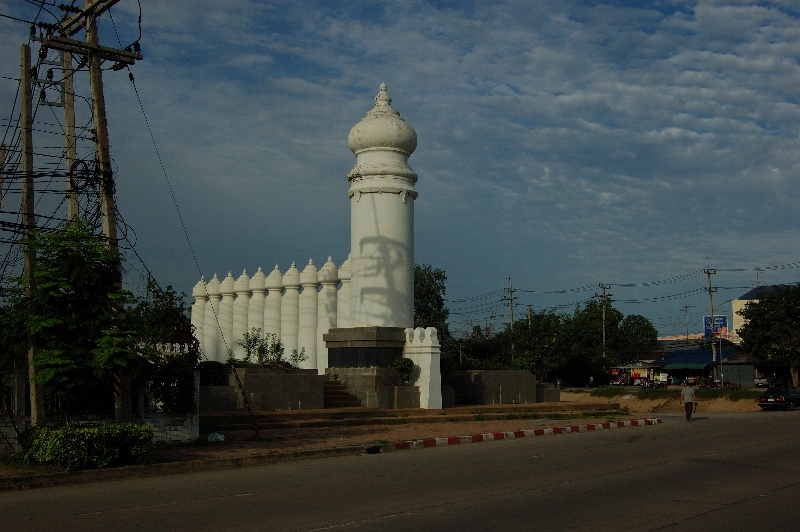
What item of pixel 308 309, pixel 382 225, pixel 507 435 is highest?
pixel 382 225

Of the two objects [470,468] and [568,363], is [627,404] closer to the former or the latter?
[568,363]

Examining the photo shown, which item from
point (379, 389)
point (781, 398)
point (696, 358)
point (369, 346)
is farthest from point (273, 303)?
point (696, 358)

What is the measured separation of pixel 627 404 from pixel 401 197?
21016mm

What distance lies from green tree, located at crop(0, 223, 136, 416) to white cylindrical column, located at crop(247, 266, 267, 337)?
60.5 feet

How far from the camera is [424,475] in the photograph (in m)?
12.5

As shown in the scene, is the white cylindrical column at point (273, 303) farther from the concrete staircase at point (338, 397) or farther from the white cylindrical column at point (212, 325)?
the concrete staircase at point (338, 397)

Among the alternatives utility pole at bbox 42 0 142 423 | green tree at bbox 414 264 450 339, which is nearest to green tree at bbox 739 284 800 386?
green tree at bbox 414 264 450 339

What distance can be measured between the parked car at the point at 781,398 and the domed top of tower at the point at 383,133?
19.7 m

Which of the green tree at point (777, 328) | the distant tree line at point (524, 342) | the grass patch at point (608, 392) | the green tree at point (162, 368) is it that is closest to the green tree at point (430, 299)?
the distant tree line at point (524, 342)

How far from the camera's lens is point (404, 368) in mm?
24531

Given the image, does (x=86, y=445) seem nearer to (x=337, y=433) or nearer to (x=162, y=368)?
(x=162, y=368)

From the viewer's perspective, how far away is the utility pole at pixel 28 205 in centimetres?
1339

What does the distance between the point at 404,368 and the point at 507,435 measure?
5870 millimetres

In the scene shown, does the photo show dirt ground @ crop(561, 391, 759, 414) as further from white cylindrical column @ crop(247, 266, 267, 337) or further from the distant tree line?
white cylindrical column @ crop(247, 266, 267, 337)
